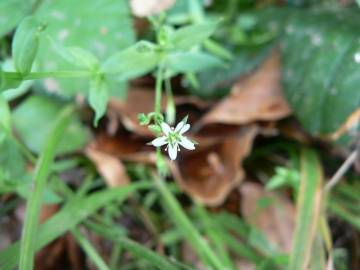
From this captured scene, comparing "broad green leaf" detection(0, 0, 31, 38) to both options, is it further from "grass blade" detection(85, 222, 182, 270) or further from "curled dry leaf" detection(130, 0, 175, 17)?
"grass blade" detection(85, 222, 182, 270)

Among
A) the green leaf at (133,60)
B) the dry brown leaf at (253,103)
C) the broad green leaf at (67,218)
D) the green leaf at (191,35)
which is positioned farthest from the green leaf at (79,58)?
the dry brown leaf at (253,103)


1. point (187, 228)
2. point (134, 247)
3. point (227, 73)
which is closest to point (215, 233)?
point (187, 228)

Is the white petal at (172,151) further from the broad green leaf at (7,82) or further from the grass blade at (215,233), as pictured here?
the grass blade at (215,233)

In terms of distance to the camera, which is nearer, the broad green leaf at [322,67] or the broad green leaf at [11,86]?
the broad green leaf at [11,86]

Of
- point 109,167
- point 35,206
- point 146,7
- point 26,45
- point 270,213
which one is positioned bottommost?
point 270,213

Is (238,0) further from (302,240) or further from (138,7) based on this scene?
(302,240)

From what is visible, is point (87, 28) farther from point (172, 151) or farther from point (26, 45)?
point (172, 151)

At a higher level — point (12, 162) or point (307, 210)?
point (12, 162)

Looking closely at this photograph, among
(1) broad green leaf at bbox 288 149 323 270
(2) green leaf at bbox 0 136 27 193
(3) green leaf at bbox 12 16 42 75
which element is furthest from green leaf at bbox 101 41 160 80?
(1) broad green leaf at bbox 288 149 323 270
